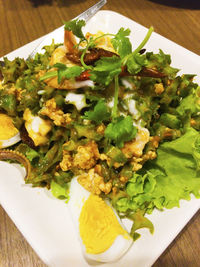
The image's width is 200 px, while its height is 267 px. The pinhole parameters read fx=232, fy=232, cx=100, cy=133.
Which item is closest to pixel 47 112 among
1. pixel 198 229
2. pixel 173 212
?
pixel 173 212

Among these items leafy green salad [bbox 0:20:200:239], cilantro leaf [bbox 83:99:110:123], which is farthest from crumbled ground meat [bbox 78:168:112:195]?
cilantro leaf [bbox 83:99:110:123]

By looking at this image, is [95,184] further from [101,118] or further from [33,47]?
[33,47]

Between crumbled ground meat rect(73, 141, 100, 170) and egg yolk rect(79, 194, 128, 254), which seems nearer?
egg yolk rect(79, 194, 128, 254)

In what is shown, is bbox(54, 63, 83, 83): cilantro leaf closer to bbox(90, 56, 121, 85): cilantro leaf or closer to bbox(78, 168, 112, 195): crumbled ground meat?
bbox(90, 56, 121, 85): cilantro leaf

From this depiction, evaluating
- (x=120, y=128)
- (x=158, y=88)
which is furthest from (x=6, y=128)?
(x=158, y=88)

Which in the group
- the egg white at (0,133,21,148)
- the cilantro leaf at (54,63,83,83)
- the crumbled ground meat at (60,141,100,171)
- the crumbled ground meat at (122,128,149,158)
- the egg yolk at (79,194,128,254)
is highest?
the cilantro leaf at (54,63,83,83)

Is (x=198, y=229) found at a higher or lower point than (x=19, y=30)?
lower

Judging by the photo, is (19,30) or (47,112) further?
(19,30)
